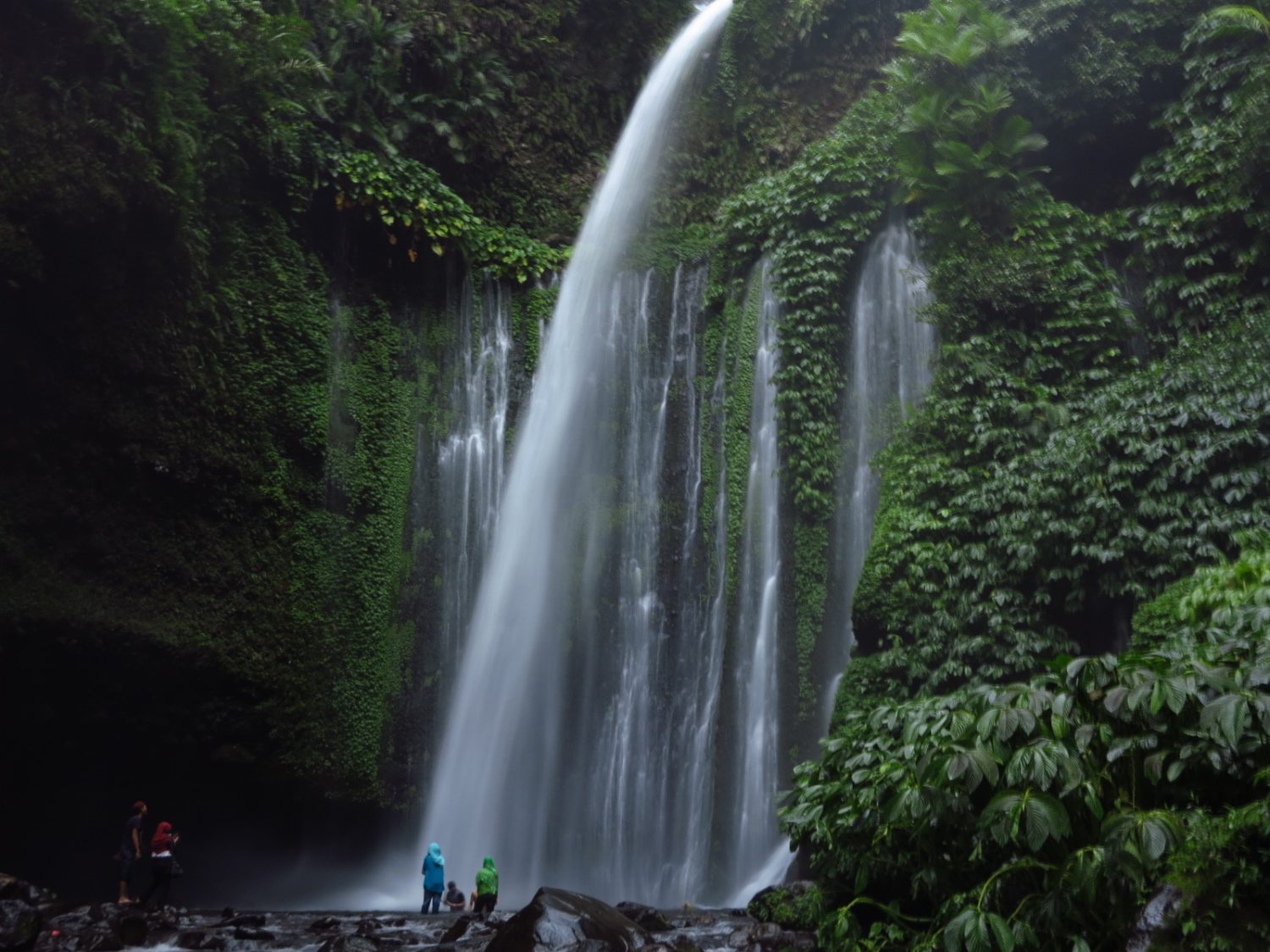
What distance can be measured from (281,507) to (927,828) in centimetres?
1012

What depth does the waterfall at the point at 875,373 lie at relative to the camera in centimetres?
1254

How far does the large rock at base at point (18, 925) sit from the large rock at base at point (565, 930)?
367cm

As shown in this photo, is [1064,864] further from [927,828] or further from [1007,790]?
[927,828]

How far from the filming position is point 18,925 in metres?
7.89

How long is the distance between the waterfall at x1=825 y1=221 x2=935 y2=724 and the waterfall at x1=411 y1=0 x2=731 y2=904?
2645 mm

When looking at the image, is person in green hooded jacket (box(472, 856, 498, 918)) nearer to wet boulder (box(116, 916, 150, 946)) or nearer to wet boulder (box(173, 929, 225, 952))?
wet boulder (box(173, 929, 225, 952))

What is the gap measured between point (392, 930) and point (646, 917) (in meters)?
2.32

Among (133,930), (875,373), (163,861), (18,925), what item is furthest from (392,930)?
(875,373)

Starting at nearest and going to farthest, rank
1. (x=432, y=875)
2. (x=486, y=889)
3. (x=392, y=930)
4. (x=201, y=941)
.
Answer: (x=201, y=941) < (x=392, y=930) < (x=486, y=889) < (x=432, y=875)

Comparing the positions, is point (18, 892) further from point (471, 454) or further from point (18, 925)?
point (471, 454)

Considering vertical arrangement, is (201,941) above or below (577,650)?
below

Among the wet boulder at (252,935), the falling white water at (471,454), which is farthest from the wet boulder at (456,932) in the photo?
the falling white water at (471,454)

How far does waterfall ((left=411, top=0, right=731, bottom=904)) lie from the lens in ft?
41.2

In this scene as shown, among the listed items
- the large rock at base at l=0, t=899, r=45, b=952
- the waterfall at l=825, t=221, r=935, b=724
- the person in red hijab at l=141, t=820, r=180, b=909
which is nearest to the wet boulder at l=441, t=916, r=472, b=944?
the large rock at base at l=0, t=899, r=45, b=952
